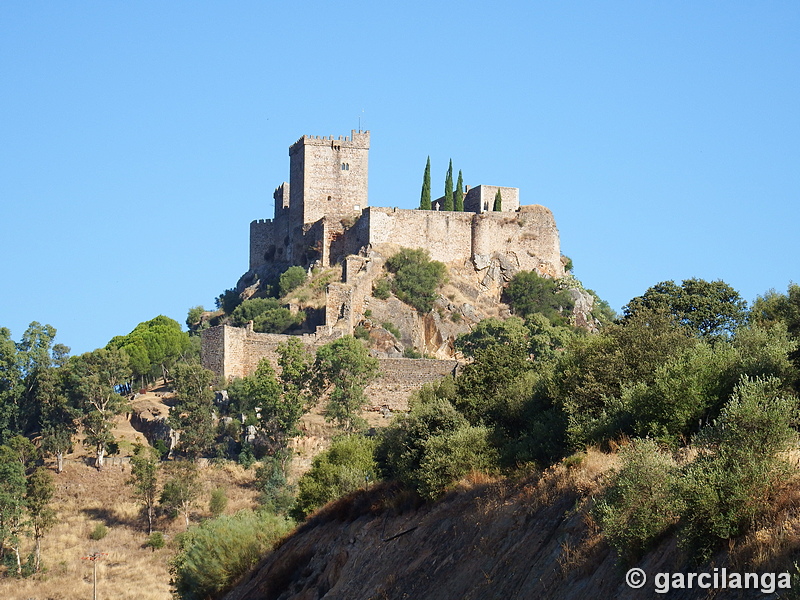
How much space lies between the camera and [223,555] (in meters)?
33.6

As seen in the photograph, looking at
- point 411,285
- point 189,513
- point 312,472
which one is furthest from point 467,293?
point 312,472

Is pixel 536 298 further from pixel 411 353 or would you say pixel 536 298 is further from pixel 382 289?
pixel 411 353

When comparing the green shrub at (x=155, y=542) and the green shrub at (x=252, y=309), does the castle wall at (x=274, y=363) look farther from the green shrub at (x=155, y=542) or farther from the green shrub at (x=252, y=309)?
the green shrub at (x=155, y=542)

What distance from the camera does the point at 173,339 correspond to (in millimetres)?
65500

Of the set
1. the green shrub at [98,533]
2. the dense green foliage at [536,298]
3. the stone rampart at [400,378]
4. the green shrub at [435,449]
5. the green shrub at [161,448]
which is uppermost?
the dense green foliage at [536,298]

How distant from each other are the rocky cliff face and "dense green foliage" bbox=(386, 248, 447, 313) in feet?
111

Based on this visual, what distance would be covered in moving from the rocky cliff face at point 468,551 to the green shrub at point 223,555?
1.68 m

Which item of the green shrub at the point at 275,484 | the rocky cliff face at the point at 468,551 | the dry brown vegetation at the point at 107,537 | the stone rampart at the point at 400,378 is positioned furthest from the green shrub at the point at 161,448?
the rocky cliff face at the point at 468,551

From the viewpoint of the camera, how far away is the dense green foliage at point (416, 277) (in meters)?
64.6

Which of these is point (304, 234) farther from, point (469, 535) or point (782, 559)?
point (782, 559)

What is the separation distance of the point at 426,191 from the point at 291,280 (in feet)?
35.6

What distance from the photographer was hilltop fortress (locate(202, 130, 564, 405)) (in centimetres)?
5988

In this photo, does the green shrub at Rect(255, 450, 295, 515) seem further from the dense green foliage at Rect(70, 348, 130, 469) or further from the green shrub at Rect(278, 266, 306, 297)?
the green shrub at Rect(278, 266, 306, 297)

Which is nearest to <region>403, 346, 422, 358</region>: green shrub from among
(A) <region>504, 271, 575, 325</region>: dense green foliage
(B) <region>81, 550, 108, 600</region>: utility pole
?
(A) <region>504, 271, 575, 325</region>: dense green foliage
